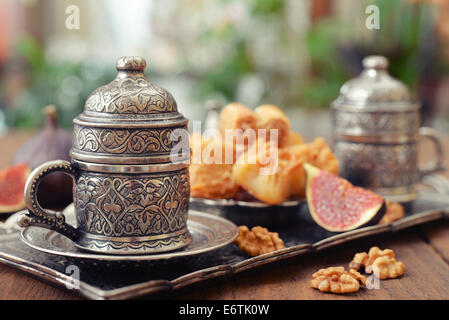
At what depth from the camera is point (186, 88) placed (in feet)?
19.2

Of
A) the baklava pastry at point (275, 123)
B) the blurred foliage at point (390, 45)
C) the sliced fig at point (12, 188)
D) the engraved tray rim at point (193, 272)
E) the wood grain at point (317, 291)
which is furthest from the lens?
the blurred foliage at point (390, 45)

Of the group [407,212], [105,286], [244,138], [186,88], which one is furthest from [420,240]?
[186,88]

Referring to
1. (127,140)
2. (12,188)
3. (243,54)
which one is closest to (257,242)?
(127,140)

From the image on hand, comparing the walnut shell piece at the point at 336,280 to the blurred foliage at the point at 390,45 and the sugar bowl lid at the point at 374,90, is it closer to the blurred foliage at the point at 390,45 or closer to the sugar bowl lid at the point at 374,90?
the sugar bowl lid at the point at 374,90

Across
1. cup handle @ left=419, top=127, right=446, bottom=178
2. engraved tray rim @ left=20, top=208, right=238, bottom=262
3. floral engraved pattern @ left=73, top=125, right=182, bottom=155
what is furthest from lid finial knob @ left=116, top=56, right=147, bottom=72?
cup handle @ left=419, top=127, right=446, bottom=178

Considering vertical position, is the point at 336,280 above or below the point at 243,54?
below

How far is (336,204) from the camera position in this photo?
158cm

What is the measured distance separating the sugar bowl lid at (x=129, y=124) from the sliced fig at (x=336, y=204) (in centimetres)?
46

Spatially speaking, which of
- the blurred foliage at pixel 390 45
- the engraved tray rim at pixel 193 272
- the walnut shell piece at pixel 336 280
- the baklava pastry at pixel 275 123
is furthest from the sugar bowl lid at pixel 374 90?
the blurred foliage at pixel 390 45

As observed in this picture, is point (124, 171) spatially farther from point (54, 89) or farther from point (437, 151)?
point (54, 89)

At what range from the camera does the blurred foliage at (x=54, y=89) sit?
4949mm

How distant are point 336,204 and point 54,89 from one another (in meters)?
3.90
